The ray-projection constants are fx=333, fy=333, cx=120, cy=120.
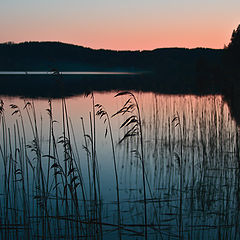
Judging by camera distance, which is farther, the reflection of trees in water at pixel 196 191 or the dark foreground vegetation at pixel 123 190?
the reflection of trees in water at pixel 196 191

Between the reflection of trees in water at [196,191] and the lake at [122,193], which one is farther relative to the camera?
the reflection of trees in water at [196,191]

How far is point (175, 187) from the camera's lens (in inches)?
243

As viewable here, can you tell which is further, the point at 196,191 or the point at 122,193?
the point at 122,193

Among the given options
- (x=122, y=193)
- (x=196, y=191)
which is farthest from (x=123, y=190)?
(x=196, y=191)

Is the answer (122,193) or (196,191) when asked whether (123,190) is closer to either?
(122,193)

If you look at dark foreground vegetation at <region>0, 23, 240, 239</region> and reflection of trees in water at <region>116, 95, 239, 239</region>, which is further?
reflection of trees in water at <region>116, 95, 239, 239</region>

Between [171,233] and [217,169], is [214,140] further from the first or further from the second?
[171,233]

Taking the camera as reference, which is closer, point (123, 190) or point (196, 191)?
point (196, 191)

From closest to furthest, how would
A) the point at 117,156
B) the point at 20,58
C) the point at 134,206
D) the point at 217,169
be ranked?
the point at 134,206 → the point at 217,169 → the point at 117,156 → the point at 20,58

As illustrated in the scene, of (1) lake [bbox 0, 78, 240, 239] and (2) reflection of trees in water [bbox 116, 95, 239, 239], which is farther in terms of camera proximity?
(2) reflection of trees in water [bbox 116, 95, 239, 239]

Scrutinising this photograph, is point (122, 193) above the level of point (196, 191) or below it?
below

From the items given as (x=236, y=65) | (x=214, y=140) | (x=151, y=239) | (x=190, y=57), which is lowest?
(x=151, y=239)

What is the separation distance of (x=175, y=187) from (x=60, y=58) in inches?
4091

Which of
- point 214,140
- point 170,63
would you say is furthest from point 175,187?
point 170,63
